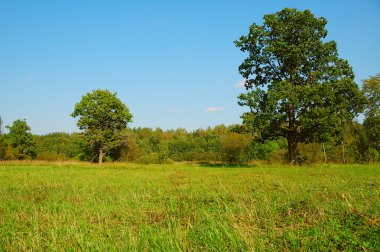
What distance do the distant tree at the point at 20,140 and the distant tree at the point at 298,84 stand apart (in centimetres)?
5534

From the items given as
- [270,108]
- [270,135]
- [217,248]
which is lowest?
[217,248]

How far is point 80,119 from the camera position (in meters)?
47.7

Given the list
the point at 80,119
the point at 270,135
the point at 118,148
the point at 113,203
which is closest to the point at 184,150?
the point at 118,148

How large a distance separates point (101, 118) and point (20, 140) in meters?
26.9

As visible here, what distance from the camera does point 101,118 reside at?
48875mm

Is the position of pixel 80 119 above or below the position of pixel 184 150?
above

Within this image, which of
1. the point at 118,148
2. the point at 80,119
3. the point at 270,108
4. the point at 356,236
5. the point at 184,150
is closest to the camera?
the point at 356,236

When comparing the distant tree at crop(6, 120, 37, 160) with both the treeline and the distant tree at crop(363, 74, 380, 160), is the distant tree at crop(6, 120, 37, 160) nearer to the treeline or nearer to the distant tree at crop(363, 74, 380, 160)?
the treeline

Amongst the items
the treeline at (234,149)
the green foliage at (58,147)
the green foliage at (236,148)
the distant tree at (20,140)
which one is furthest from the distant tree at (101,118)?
the green foliage at (58,147)

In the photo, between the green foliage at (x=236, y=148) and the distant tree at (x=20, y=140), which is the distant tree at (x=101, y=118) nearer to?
the green foliage at (x=236, y=148)

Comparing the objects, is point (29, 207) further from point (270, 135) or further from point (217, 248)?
point (270, 135)

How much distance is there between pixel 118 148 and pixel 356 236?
178ft

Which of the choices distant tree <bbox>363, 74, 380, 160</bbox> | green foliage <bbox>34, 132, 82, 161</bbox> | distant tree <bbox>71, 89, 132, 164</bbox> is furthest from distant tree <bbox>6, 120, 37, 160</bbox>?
distant tree <bbox>363, 74, 380, 160</bbox>

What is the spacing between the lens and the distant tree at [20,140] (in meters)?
61.5
